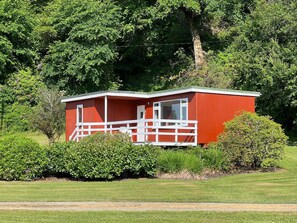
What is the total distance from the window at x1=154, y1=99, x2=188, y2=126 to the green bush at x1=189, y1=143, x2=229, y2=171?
346cm

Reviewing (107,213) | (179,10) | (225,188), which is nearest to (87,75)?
(179,10)

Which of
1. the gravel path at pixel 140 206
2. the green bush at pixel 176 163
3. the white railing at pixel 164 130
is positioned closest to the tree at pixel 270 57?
the white railing at pixel 164 130

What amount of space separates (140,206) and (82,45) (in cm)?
3160

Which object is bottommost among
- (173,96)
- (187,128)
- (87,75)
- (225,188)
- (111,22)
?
(225,188)

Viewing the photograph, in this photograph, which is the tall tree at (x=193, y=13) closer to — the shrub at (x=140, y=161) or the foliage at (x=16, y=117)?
the foliage at (x=16, y=117)

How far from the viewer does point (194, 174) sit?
1898 cm

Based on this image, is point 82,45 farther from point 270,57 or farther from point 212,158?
point 212,158

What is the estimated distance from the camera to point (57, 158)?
60.4ft

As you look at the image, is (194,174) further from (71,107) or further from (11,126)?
(11,126)

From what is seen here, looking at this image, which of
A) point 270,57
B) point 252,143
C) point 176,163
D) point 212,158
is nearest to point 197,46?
point 270,57

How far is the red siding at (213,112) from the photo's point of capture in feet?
75.8

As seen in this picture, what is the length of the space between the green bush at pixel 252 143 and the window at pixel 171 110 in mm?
3171

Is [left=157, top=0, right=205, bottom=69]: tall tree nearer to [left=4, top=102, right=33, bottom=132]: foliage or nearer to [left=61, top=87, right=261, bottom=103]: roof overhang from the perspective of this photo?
[left=4, top=102, right=33, bottom=132]: foliage

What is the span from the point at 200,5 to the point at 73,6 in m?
11.4
